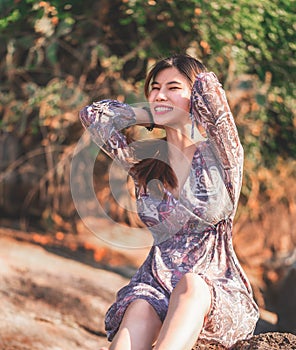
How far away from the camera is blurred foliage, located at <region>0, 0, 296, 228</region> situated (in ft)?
14.5

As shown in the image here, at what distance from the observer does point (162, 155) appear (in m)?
2.87

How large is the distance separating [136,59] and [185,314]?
10.1ft

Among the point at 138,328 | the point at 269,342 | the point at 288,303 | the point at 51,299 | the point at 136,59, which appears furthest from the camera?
the point at 136,59

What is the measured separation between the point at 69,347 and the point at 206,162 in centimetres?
146

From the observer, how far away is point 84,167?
5.48 metres

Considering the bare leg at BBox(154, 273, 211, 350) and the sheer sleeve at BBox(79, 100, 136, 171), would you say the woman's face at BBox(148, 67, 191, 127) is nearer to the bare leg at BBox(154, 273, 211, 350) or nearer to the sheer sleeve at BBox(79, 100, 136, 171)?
the sheer sleeve at BBox(79, 100, 136, 171)

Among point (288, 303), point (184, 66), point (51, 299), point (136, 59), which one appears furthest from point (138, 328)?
point (136, 59)

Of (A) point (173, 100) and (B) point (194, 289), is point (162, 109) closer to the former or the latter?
(A) point (173, 100)

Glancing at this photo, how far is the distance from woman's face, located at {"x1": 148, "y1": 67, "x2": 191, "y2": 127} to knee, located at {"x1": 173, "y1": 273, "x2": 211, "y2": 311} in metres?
0.63

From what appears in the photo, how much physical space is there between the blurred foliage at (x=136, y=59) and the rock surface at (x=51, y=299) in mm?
979

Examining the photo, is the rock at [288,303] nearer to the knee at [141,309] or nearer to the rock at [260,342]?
the rock at [260,342]

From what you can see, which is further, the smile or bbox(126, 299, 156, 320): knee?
the smile

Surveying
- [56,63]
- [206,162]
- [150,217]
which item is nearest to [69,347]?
[150,217]

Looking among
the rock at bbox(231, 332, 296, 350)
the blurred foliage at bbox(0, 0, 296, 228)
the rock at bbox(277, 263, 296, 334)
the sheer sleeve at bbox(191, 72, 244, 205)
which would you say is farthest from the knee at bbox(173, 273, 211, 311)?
the blurred foliage at bbox(0, 0, 296, 228)
